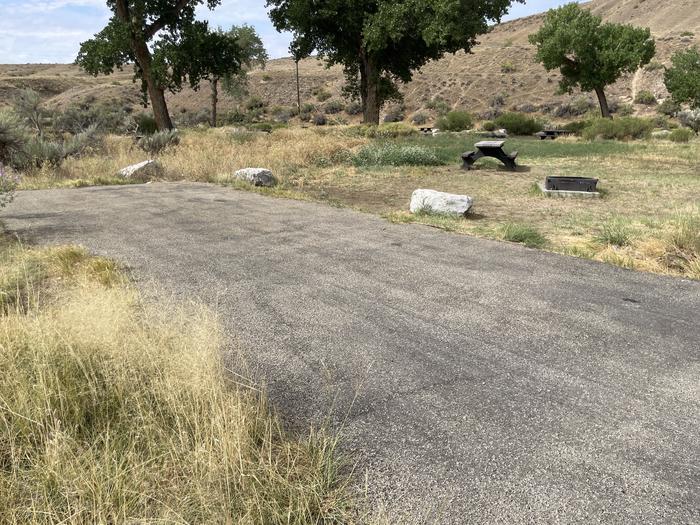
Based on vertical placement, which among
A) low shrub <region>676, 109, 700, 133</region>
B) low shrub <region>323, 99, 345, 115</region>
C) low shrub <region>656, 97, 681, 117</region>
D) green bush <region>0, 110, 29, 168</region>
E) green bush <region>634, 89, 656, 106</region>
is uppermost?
low shrub <region>323, 99, 345, 115</region>

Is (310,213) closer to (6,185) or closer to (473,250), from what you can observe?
(473,250)

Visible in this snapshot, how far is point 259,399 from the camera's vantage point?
2418 millimetres

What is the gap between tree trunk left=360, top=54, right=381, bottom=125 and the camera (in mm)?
23500

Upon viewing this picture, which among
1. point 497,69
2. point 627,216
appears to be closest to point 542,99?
point 497,69

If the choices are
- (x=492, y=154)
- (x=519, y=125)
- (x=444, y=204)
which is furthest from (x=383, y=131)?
(x=444, y=204)

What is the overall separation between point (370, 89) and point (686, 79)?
71.4 feet

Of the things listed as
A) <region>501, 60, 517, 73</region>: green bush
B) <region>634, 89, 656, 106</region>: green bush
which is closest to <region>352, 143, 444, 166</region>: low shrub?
<region>634, 89, 656, 106</region>: green bush

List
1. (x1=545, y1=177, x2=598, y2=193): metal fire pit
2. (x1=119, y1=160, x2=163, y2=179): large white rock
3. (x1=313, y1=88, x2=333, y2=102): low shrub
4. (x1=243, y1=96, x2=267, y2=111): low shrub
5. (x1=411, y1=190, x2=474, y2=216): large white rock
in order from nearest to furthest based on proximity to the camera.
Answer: (x1=411, y1=190, x2=474, y2=216): large white rock → (x1=545, y1=177, x2=598, y2=193): metal fire pit → (x1=119, y1=160, x2=163, y2=179): large white rock → (x1=243, y1=96, x2=267, y2=111): low shrub → (x1=313, y1=88, x2=333, y2=102): low shrub

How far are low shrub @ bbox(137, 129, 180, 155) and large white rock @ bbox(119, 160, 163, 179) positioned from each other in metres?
2.87

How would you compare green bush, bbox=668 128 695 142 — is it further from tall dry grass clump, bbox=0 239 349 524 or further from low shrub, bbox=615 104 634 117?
tall dry grass clump, bbox=0 239 349 524

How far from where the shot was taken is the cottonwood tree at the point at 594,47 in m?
30.7

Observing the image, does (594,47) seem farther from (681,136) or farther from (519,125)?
(681,136)

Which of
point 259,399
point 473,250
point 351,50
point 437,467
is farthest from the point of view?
point 351,50

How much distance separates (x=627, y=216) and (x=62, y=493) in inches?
318
